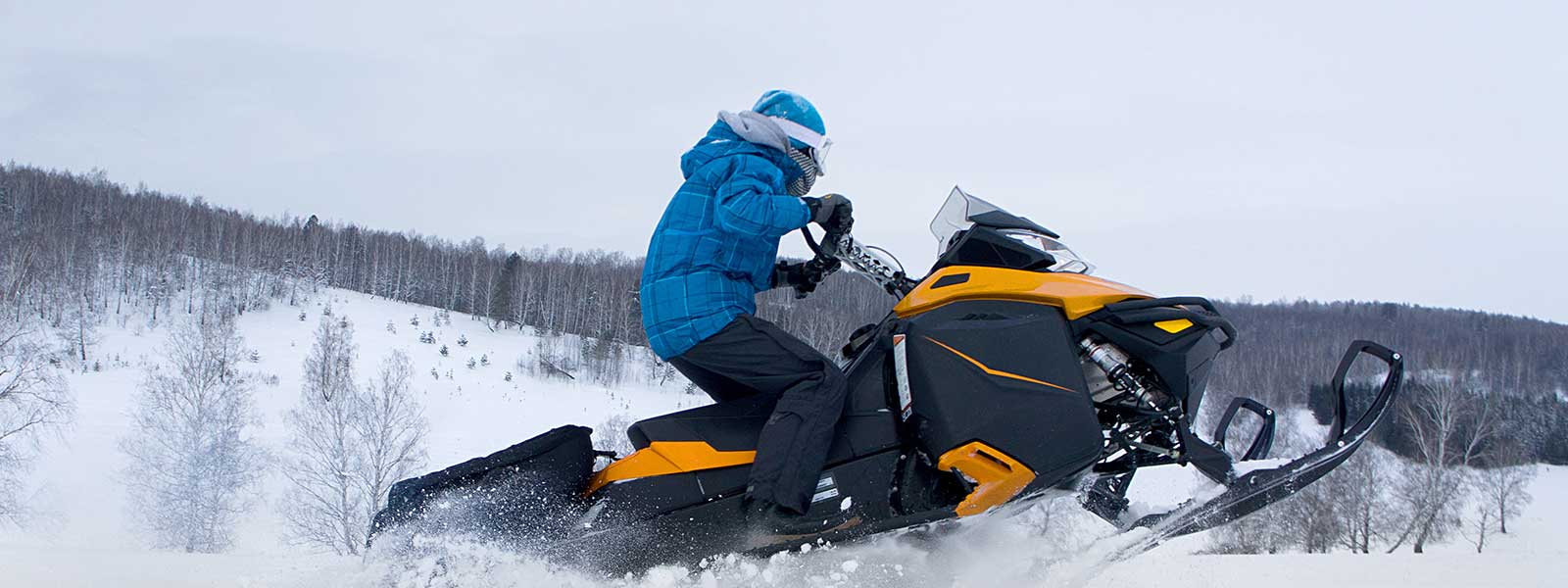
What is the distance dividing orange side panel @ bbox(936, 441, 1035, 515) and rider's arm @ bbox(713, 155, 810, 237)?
3.14 ft

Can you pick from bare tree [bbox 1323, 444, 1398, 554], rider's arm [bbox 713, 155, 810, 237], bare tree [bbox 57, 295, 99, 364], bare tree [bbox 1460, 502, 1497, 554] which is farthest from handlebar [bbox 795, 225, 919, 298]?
bare tree [bbox 57, 295, 99, 364]

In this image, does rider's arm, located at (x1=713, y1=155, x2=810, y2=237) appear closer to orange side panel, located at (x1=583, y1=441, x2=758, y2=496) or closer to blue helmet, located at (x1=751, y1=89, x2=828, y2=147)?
blue helmet, located at (x1=751, y1=89, x2=828, y2=147)

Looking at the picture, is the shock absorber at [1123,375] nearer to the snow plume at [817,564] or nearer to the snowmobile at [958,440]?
the snowmobile at [958,440]

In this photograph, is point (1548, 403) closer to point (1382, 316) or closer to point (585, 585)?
point (1382, 316)

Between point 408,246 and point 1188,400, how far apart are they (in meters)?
83.8

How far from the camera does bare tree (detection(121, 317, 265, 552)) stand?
76.4 ft

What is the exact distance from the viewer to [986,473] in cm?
317

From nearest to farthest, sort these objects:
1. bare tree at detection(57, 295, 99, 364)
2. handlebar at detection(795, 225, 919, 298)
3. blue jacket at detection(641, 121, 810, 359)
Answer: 1. blue jacket at detection(641, 121, 810, 359)
2. handlebar at detection(795, 225, 919, 298)
3. bare tree at detection(57, 295, 99, 364)

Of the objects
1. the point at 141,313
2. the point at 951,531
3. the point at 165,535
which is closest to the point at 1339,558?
the point at 951,531

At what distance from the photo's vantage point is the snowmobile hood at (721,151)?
340cm

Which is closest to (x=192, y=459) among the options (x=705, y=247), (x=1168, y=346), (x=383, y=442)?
(x=383, y=442)

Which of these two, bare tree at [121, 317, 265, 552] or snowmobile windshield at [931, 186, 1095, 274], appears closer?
snowmobile windshield at [931, 186, 1095, 274]

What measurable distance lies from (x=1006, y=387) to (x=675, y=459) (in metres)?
1.19

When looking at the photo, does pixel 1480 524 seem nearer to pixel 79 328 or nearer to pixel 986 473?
pixel 986 473
